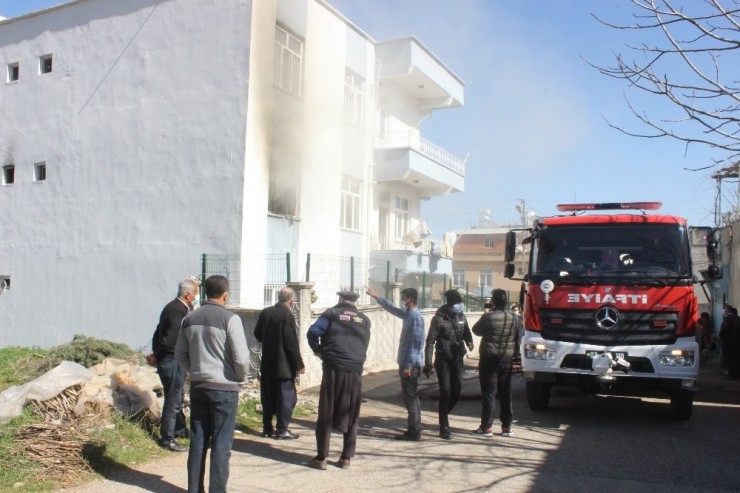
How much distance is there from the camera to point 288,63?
15.7 meters

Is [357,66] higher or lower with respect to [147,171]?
higher

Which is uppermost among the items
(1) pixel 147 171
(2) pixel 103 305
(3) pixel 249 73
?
(3) pixel 249 73

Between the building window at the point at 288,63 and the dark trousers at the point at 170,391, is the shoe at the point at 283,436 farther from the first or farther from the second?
the building window at the point at 288,63

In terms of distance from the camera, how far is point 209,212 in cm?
1448

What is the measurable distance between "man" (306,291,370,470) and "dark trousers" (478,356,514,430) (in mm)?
2032

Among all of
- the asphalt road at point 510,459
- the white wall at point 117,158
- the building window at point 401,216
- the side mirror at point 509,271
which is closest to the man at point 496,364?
the asphalt road at point 510,459

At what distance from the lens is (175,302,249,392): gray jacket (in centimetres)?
518

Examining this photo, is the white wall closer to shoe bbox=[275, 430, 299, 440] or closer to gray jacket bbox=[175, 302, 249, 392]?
shoe bbox=[275, 430, 299, 440]

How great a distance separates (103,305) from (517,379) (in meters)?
9.75

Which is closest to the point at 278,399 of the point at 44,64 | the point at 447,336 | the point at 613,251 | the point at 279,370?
the point at 279,370

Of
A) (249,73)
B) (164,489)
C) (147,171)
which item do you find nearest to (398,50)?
(249,73)

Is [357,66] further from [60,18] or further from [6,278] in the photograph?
[6,278]

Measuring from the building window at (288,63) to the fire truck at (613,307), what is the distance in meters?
8.28

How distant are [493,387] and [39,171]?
14518 mm
